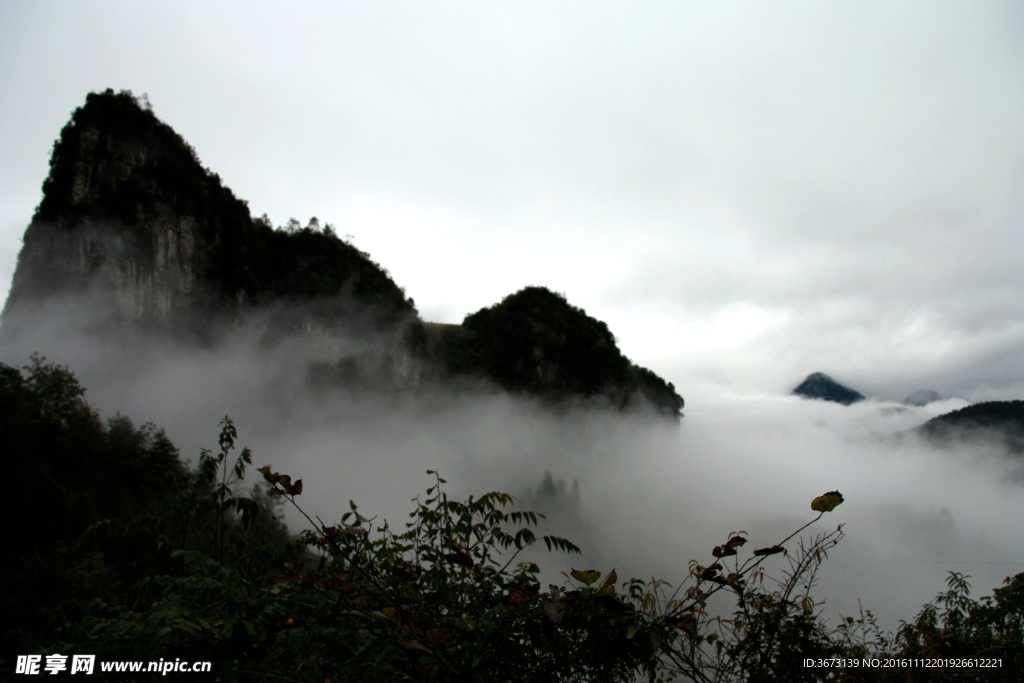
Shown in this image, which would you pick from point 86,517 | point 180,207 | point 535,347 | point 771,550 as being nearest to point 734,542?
point 771,550

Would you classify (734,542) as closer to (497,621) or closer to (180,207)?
(497,621)

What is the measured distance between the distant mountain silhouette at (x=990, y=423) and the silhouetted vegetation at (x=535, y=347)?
5083 cm

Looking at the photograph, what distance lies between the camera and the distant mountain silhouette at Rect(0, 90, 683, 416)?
139ft

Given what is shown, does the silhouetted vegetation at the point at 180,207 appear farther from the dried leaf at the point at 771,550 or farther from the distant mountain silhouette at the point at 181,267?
the dried leaf at the point at 771,550

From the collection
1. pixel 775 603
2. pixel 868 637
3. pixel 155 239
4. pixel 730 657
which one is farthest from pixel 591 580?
pixel 155 239

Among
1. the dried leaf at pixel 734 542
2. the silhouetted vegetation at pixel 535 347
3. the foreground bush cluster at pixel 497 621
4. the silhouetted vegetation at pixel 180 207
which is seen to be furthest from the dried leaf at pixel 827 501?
the silhouetted vegetation at pixel 535 347

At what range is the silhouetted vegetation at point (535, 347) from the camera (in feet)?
285

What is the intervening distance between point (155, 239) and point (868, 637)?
55.0 metres

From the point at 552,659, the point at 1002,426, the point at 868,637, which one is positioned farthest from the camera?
the point at 1002,426

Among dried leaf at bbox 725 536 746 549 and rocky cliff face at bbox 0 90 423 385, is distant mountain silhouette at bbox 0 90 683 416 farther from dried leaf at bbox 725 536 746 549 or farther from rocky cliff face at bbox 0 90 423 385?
dried leaf at bbox 725 536 746 549

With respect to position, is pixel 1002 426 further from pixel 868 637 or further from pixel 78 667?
pixel 78 667

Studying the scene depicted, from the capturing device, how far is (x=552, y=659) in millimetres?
2320

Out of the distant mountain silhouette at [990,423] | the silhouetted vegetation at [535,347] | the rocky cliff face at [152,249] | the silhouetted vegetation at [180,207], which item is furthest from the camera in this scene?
the silhouetted vegetation at [535,347]

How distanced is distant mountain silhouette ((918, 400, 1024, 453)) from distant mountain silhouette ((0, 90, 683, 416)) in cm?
5915
